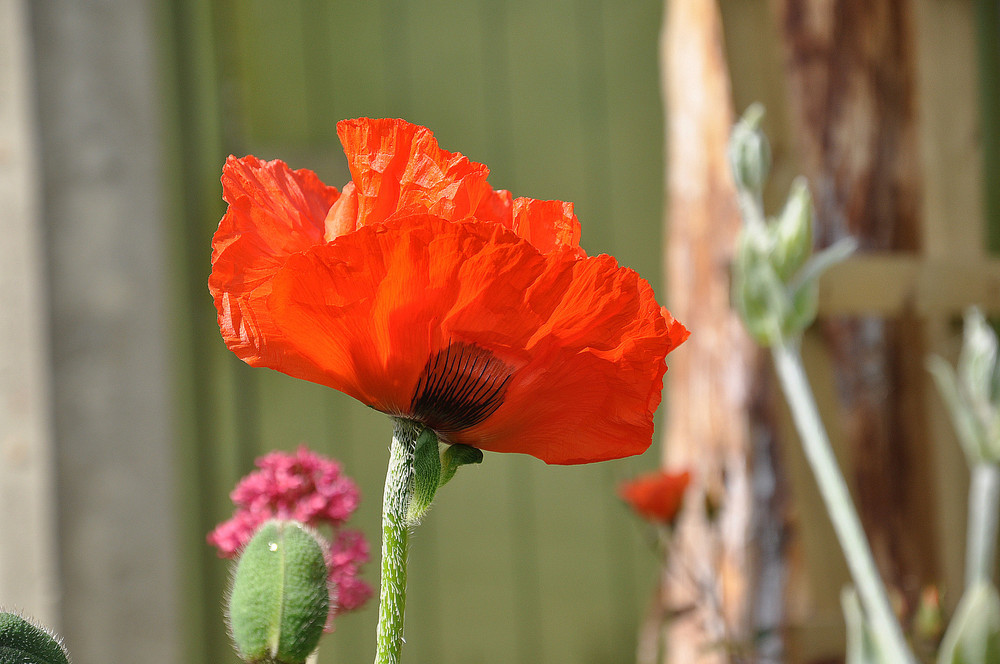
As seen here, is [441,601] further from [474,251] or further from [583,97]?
[474,251]

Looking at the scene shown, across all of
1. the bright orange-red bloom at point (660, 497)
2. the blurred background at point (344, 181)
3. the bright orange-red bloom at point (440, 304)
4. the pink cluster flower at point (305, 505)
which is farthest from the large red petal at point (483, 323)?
the blurred background at point (344, 181)

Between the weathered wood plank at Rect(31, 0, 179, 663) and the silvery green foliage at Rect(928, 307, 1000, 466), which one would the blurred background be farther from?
the silvery green foliage at Rect(928, 307, 1000, 466)

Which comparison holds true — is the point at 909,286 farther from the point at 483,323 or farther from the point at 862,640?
the point at 483,323

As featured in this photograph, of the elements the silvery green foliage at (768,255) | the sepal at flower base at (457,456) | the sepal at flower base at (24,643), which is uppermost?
the silvery green foliage at (768,255)

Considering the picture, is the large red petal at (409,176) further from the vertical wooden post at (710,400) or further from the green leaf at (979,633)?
the vertical wooden post at (710,400)

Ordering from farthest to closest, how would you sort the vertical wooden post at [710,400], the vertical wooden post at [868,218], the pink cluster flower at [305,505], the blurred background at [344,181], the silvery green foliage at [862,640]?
the vertical wooden post at [868,218] → the vertical wooden post at [710,400] → the blurred background at [344,181] → the silvery green foliage at [862,640] → the pink cluster flower at [305,505]

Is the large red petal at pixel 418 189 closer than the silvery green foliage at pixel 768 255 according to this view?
Yes

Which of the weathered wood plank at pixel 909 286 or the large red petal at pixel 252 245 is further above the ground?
the weathered wood plank at pixel 909 286
